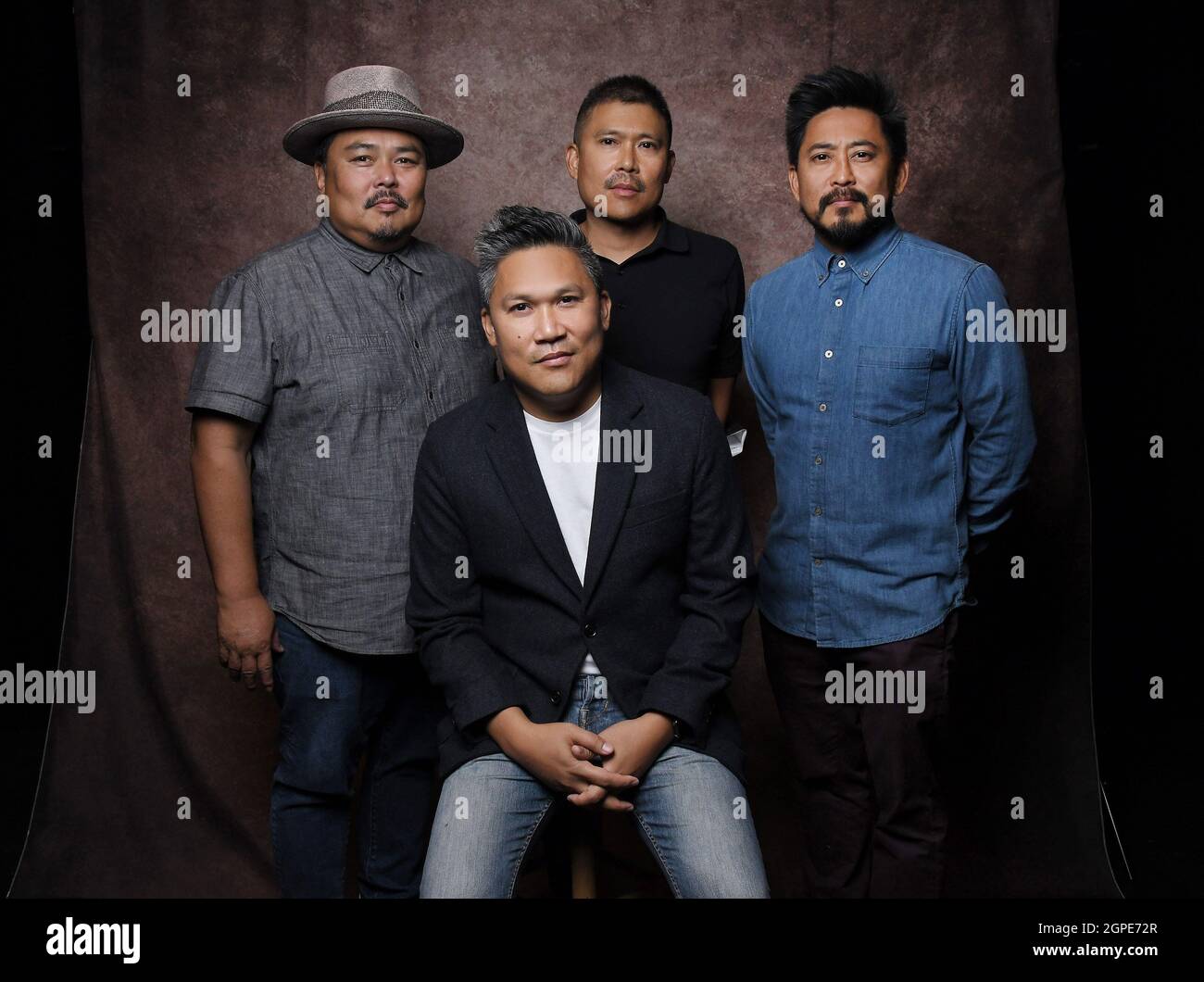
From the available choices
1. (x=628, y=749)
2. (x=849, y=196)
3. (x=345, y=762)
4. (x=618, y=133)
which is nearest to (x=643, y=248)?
(x=618, y=133)

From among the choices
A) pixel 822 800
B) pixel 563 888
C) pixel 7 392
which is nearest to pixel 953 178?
pixel 822 800

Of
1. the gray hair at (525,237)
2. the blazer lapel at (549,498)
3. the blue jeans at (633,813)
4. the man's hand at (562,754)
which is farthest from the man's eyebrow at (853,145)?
the man's hand at (562,754)

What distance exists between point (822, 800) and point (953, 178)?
2092 mm

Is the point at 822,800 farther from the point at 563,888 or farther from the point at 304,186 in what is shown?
the point at 304,186

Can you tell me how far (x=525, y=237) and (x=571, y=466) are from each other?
50cm

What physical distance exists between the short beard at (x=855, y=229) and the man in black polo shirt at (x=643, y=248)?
16.4 inches

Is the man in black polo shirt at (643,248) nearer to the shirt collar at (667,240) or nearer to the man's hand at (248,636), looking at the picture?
the shirt collar at (667,240)

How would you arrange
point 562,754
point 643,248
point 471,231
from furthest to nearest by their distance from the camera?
1. point 471,231
2. point 643,248
3. point 562,754

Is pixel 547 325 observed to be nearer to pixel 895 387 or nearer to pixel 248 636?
pixel 895 387

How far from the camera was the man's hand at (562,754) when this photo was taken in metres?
2.38

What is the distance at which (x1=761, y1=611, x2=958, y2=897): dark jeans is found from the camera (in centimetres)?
279

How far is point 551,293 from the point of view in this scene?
2.53 metres

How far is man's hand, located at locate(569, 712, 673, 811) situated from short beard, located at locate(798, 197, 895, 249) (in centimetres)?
120

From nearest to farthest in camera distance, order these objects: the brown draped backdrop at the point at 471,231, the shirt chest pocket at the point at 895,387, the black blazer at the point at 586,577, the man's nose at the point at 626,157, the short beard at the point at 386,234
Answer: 1. the black blazer at the point at 586,577
2. the shirt chest pocket at the point at 895,387
3. the short beard at the point at 386,234
4. the man's nose at the point at 626,157
5. the brown draped backdrop at the point at 471,231
